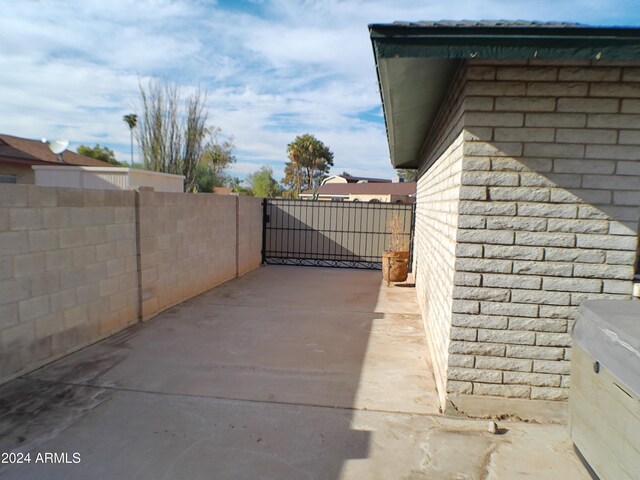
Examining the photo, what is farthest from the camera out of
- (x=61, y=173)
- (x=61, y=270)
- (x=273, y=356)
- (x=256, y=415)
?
(x=61, y=173)

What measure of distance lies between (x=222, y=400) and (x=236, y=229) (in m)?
6.30

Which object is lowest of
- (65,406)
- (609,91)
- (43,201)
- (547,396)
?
(65,406)

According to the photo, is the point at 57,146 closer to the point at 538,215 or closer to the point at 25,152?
the point at 25,152

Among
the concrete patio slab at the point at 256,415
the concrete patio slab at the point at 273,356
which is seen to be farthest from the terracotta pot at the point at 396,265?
the concrete patio slab at the point at 256,415

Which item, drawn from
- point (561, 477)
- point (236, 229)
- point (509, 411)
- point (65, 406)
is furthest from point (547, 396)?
point (236, 229)

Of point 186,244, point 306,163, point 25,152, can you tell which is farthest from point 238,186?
point 186,244

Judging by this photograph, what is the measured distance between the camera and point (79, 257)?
4621 mm

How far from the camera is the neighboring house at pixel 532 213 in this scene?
2982 mm

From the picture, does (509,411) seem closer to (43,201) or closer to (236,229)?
(43,201)

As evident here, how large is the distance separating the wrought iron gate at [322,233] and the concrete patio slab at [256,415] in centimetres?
656

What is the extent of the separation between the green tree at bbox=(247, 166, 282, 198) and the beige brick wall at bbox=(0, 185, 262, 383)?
3016 cm

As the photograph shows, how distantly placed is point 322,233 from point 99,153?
101 feet

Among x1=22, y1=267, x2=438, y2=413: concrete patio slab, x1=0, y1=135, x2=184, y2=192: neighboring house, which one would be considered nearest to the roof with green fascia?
x1=22, y1=267, x2=438, y2=413: concrete patio slab

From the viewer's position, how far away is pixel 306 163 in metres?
44.8
